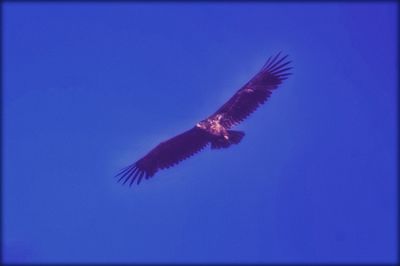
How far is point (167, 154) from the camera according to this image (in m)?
13.2

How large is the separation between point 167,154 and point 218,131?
1602 mm

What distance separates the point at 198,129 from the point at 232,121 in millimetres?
830

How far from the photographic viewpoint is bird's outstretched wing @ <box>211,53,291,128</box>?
12.2m

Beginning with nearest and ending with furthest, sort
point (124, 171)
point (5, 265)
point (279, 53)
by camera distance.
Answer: point (279, 53)
point (124, 171)
point (5, 265)

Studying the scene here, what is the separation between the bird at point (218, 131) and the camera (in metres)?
12.2

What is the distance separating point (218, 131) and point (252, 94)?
119 centimetres

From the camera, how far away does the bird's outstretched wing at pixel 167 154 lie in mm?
12836

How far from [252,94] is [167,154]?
8.45 feet

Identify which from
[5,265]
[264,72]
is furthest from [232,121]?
[5,265]

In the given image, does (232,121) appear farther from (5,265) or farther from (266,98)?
(5,265)

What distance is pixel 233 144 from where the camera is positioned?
39.7 ft

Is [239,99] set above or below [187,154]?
above

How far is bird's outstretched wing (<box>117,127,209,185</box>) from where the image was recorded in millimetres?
12836

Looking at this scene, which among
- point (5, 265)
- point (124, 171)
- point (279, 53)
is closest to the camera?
point (279, 53)
